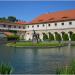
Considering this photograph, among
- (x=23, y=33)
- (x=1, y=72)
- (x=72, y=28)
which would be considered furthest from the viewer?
(x=23, y=33)

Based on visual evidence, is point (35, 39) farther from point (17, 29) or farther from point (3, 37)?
point (17, 29)

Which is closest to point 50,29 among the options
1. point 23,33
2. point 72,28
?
point 72,28

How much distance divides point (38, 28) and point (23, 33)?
6941mm

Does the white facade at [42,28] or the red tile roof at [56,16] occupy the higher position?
the red tile roof at [56,16]

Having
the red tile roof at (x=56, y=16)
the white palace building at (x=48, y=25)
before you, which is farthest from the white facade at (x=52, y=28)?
the red tile roof at (x=56, y=16)

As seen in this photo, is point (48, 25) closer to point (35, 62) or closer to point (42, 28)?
point (42, 28)

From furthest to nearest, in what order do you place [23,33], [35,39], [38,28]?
[23,33], [38,28], [35,39]

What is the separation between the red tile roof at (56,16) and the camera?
57912 millimetres

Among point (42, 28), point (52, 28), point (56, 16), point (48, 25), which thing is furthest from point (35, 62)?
point (42, 28)

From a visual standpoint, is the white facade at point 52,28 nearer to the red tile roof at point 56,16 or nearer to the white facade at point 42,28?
the white facade at point 42,28

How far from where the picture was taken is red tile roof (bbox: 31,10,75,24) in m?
57.9

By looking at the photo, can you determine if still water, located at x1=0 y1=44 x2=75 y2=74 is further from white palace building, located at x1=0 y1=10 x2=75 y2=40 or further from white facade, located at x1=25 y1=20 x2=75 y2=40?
white palace building, located at x1=0 y1=10 x2=75 y2=40

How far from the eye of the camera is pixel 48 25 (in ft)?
202

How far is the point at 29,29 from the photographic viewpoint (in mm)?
68125
